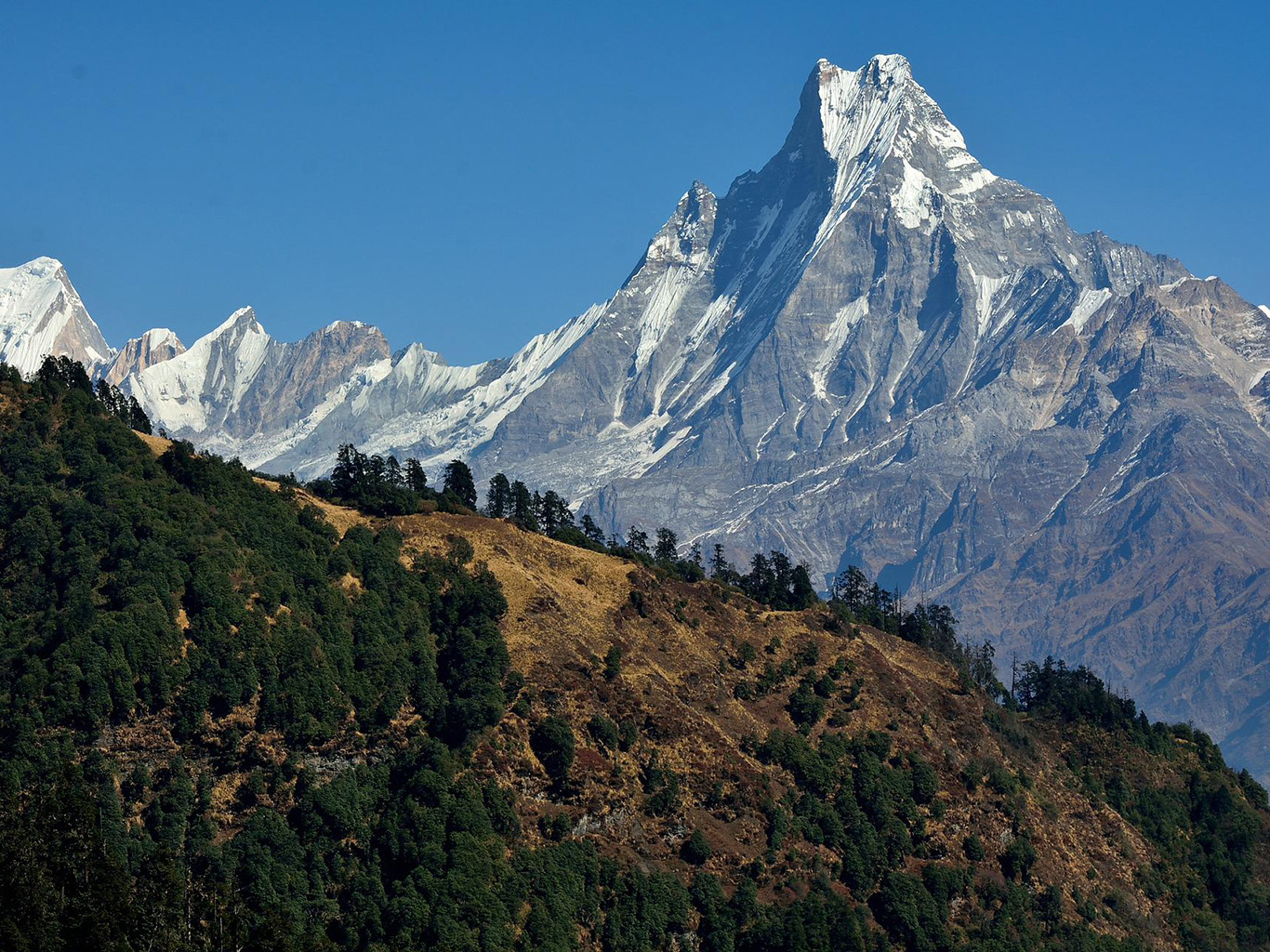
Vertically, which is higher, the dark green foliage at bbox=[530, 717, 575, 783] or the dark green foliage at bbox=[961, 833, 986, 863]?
the dark green foliage at bbox=[961, 833, 986, 863]

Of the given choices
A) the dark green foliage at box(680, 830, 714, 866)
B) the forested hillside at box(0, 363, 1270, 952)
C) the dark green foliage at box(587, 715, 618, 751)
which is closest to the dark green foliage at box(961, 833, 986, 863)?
the forested hillside at box(0, 363, 1270, 952)

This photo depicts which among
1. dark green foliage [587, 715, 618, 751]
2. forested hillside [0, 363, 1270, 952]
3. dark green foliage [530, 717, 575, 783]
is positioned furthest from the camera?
dark green foliage [587, 715, 618, 751]

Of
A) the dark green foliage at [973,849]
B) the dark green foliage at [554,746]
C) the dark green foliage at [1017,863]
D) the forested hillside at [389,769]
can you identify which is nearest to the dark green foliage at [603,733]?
the forested hillside at [389,769]

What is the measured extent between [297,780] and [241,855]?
1170 centimetres

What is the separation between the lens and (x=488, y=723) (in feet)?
593

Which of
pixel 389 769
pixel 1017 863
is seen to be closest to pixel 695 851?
pixel 389 769

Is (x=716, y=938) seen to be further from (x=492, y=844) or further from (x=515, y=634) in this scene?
(x=515, y=634)

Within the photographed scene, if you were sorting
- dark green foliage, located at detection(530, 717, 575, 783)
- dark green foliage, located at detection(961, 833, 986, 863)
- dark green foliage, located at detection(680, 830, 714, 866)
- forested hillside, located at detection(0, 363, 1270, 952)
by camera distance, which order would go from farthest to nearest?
dark green foliage, located at detection(961, 833, 986, 863) → dark green foliage, located at detection(680, 830, 714, 866) → dark green foliage, located at detection(530, 717, 575, 783) → forested hillside, located at detection(0, 363, 1270, 952)

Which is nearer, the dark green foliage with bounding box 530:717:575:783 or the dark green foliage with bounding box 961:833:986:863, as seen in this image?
the dark green foliage with bounding box 530:717:575:783

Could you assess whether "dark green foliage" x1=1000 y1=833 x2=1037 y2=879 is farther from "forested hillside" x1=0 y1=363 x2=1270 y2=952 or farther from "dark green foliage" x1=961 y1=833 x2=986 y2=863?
"dark green foliage" x1=961 y1=833 x2=986 y2=863

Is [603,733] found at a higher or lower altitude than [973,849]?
lower

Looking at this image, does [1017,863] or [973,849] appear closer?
[973,849]

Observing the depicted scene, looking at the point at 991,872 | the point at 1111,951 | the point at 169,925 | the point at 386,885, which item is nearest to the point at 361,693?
the point at 386,885

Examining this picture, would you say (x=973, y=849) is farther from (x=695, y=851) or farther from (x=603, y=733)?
(x=603, y=733)
